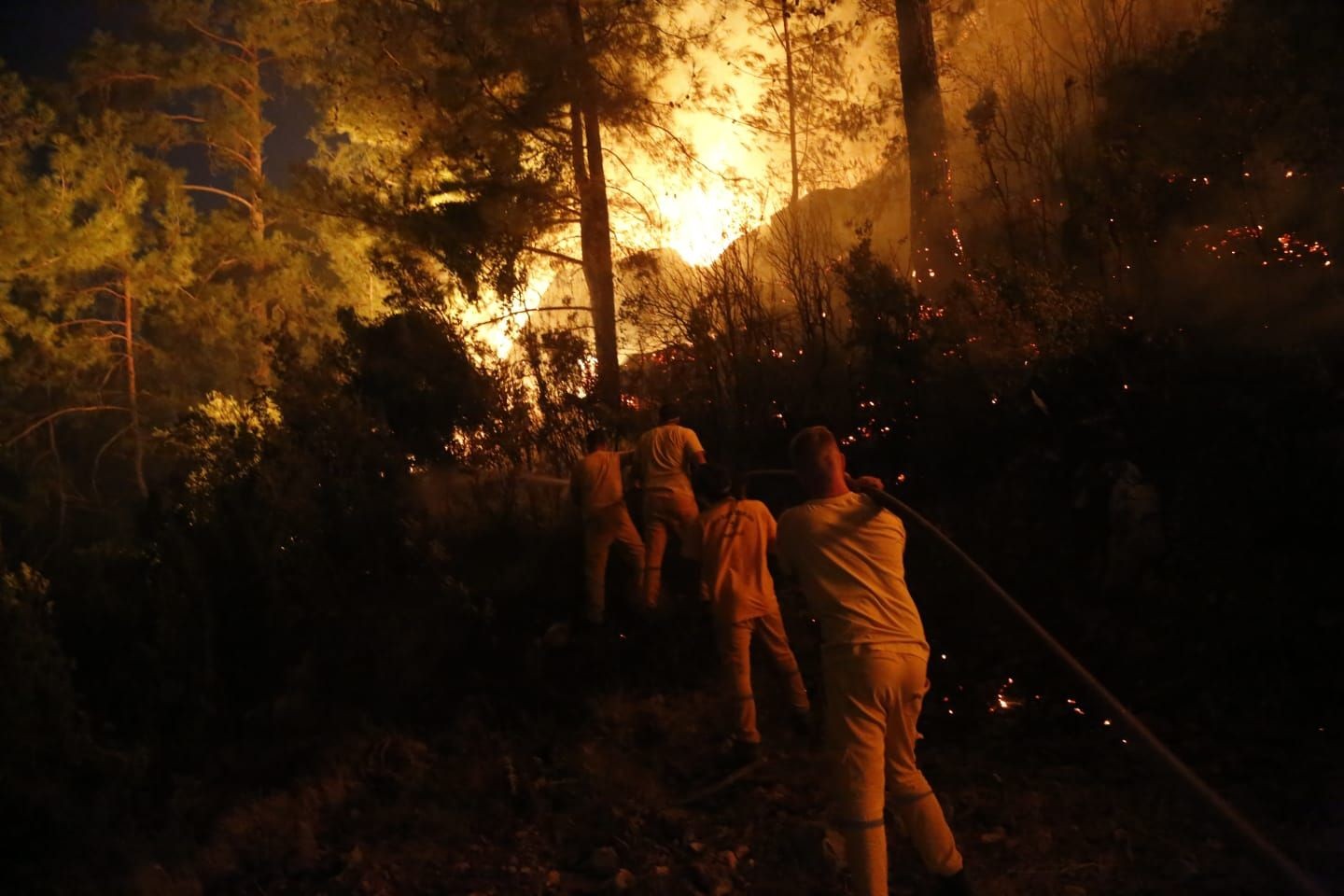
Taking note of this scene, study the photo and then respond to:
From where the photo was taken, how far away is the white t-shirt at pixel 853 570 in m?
4.78

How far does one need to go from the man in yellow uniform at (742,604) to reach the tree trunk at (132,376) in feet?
83.3

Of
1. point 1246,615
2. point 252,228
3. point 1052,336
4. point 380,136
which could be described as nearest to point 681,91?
point 380,136

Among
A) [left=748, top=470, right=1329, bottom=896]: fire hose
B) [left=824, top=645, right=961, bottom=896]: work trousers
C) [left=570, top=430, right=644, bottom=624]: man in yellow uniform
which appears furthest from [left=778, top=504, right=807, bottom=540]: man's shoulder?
[left=570, top=430, right=644, bottom=624]: man in yellow uniform

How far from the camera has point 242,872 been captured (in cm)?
669

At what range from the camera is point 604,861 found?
6.23 m

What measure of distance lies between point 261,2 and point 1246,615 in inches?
1166

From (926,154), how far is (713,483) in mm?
8066

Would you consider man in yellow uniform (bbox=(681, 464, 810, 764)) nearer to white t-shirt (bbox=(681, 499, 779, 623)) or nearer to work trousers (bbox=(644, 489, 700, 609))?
white t-shirt (bbox=(681, 499, 779, 623))

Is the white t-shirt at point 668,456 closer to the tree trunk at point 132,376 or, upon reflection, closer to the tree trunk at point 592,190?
the tree trunk at point 592,190

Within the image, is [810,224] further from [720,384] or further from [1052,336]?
[1052,336]

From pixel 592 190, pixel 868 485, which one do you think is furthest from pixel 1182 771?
pixel 592 190

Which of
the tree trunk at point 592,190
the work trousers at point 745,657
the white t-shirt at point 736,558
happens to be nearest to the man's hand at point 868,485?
the white t-shirt at point 736,558

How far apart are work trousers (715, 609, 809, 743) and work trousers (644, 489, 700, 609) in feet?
7.86

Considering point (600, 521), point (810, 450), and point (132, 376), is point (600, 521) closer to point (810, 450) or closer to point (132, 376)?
point (810, 450)
